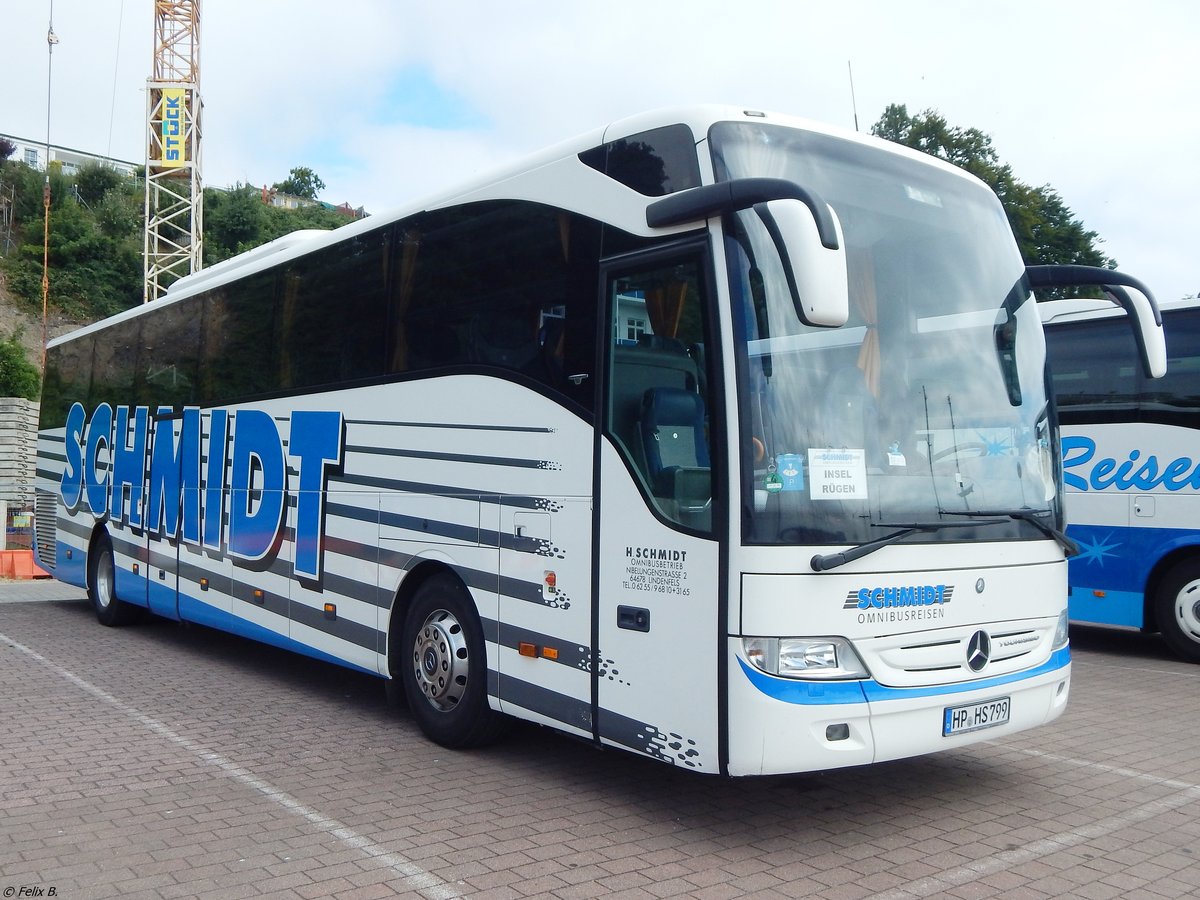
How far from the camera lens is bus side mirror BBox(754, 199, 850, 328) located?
4410 millimetres

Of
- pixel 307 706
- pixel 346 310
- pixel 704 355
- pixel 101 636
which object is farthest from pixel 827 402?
pixel 101 636

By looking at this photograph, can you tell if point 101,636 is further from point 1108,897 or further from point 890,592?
point 1108,897

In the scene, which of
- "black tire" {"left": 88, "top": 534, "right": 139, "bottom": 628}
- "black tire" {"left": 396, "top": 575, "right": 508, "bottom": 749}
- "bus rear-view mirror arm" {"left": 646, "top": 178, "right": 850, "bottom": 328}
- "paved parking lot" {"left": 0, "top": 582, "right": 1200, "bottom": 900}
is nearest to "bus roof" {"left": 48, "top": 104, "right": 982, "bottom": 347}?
"bus rear-view mirror arm" {"left": 646, "top": 178, "right": 850, "bottom": 328}

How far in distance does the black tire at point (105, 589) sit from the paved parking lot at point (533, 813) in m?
4.20

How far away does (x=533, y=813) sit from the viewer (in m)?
5.73

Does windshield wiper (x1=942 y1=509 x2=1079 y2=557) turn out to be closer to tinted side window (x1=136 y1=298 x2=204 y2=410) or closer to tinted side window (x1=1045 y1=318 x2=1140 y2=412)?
tinted side window (x1=1045 y1=318 x2=1140 y2=412)

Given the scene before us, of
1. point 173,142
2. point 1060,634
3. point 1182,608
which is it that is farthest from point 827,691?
point 173,142

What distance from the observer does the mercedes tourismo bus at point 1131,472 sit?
34.9 ft

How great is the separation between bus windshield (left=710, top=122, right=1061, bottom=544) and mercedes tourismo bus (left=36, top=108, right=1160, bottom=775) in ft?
0.05

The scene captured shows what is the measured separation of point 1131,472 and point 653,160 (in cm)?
756

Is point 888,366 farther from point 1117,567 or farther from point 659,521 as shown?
point 1117,567

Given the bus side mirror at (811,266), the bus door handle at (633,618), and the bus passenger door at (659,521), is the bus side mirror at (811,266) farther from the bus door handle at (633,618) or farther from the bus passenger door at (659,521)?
the bus door handle at (633,618)

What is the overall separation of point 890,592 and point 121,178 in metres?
75.3

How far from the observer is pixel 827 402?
16.7 feet
